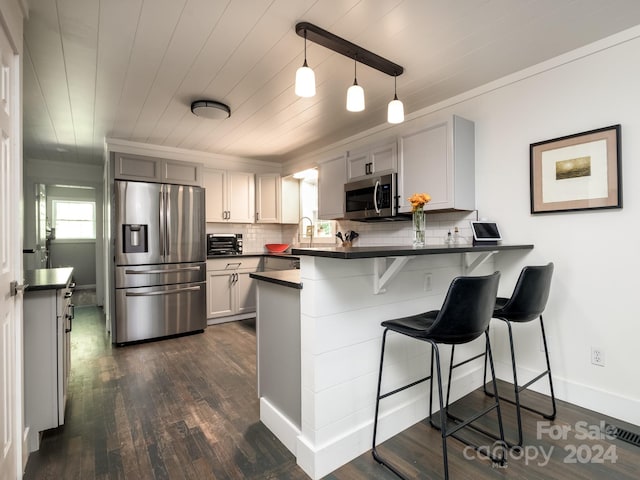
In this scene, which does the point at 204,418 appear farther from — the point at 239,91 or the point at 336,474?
the point at 239,91

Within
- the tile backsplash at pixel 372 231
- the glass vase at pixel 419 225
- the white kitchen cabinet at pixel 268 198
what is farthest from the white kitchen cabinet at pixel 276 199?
the glass vase at pixel 419 225

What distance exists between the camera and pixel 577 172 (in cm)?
218

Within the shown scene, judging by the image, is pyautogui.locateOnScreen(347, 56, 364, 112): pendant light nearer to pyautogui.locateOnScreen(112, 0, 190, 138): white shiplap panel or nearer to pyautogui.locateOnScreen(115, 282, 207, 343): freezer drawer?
pyautogui.locateOnScreen(112, 0, 190, 138): white shiplap panel

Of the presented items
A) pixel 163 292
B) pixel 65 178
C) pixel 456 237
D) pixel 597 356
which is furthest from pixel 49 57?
pixel 597 356

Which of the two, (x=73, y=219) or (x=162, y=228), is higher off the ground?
(x=73, y=219)

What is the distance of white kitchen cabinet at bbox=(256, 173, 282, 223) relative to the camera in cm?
493

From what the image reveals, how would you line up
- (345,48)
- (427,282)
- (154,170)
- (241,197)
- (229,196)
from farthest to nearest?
(241,197) < (229,196) < (154,170) < (427,282) < (345,48)

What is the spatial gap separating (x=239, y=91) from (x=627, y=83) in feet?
8.70

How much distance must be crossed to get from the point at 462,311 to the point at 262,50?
195 cm

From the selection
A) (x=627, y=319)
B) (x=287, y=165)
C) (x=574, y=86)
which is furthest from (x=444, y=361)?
(x=287, y=165)

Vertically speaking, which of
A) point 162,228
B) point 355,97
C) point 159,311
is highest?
point 355,97

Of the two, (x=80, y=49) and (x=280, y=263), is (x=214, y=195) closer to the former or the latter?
(x=280, y=263)

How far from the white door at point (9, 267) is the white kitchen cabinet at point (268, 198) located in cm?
342

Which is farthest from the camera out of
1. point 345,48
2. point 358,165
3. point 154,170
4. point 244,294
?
point 244,294
